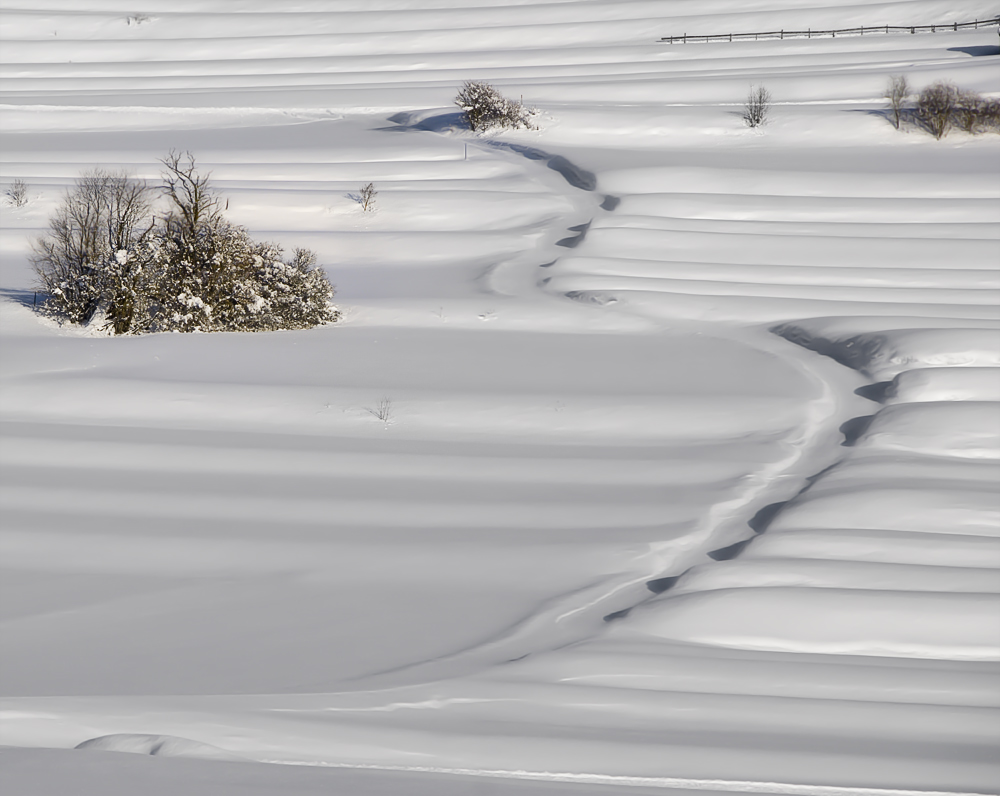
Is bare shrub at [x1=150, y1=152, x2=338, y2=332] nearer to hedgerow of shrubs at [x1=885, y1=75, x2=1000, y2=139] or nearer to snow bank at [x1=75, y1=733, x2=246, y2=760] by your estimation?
snow bank at [x1=75, y1=733, x2=246, y2=760]

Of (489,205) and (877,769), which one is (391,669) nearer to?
(877,769)

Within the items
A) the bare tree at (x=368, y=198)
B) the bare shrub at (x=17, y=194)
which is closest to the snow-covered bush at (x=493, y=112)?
the bare tree at (x=368, y=198)

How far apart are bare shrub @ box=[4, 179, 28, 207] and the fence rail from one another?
90.2 feet

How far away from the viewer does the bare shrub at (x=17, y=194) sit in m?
22.7

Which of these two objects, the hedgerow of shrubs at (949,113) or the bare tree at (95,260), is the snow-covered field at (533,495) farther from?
the hedgerow of shrubs at (949,113)

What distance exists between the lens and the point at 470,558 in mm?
8984

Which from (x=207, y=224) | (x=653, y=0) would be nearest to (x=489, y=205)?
(x=207, y=224)

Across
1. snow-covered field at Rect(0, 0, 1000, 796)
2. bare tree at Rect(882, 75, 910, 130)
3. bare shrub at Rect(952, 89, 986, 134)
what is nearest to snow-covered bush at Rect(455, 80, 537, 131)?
snow-covered field at Rect(0, 0, 1000, 796)

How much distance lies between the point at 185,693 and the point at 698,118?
26631 mm

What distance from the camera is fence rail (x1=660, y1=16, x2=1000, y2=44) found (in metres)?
41.3

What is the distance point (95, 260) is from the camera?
17625mm

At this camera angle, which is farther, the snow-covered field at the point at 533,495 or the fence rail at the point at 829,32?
the fence rail at the point at 829,32

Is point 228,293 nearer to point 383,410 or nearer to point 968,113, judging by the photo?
point 383,410

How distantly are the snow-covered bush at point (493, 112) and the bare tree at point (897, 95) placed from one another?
34.2 feet
